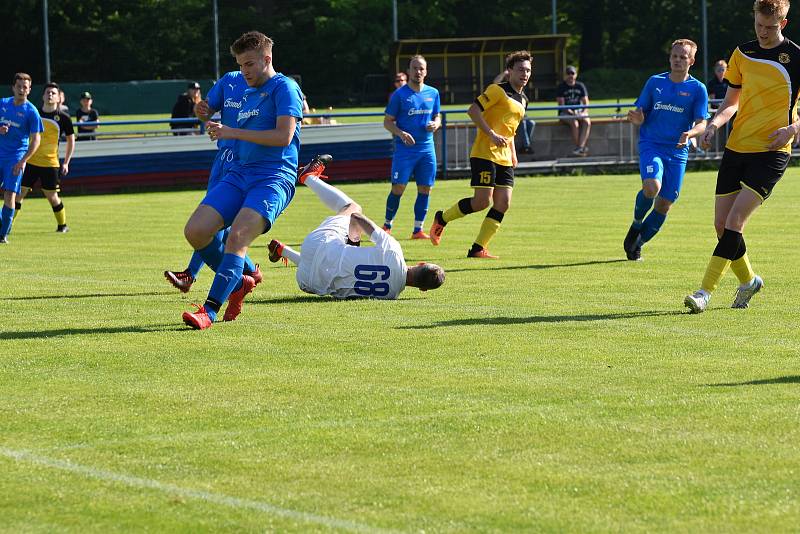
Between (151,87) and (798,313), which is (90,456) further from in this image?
(151,87)

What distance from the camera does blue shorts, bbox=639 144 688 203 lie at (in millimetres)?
13773

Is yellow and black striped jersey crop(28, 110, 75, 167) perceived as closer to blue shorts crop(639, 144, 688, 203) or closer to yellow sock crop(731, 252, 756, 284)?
blue shorts crop(639, 144, 688, 203)

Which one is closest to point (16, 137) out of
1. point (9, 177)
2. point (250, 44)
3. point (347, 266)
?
point (9, 177)

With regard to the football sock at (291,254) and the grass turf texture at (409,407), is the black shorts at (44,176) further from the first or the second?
the football sock at (291,254)

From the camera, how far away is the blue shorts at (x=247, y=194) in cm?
924

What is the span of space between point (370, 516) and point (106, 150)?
24.4 meters

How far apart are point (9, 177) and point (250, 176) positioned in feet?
31.0

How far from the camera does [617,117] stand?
3117 cm

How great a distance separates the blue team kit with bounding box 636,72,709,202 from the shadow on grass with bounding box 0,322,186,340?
6106 mm

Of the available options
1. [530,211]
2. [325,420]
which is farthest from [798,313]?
[530,211]

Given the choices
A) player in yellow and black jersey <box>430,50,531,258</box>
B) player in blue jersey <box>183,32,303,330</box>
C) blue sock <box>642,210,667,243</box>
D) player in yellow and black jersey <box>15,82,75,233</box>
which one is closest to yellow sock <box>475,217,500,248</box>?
player in yellow and black jersey <box>430,50,531,258</box>

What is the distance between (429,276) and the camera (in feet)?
34.2

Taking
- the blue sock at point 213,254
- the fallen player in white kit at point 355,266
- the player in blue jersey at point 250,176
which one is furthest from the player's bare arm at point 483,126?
the player in blue jersey at point 250,176

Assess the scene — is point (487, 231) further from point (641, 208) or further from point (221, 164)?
point (221, 164)
